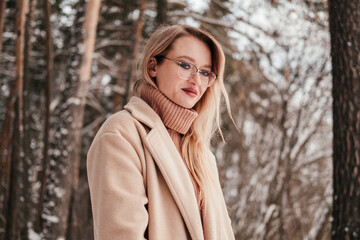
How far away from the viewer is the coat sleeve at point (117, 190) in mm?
1633

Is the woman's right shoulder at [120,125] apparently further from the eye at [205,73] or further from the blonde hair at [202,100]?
the eye at [205,73]

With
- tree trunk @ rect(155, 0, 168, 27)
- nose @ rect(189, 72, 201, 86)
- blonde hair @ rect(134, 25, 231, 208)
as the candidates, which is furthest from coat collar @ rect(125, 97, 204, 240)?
tree trunk @ rect(155, 0, 168, 27)

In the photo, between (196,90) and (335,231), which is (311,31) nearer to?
(335,231)

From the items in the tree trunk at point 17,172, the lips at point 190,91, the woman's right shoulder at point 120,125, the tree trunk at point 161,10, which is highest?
the tree trunk at point 161,10

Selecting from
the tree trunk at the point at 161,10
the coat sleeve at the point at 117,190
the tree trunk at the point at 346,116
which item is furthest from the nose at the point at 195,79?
the tree trunk at the point at 161,10

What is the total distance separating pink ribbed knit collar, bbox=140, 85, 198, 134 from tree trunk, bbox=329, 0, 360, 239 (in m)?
2.10

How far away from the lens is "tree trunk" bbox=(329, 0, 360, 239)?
3619 millimetres

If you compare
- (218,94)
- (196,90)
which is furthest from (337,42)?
(196,90)

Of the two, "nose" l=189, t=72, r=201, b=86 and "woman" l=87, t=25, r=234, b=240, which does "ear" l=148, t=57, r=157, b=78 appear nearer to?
"woman" l=87, t=25, r=234, b=240

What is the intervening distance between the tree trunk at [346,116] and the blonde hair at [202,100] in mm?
1874

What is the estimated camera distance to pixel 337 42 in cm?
381

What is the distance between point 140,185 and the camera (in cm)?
172

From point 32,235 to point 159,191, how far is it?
13.0 feet

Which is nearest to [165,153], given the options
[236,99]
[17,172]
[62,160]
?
[62,160]
